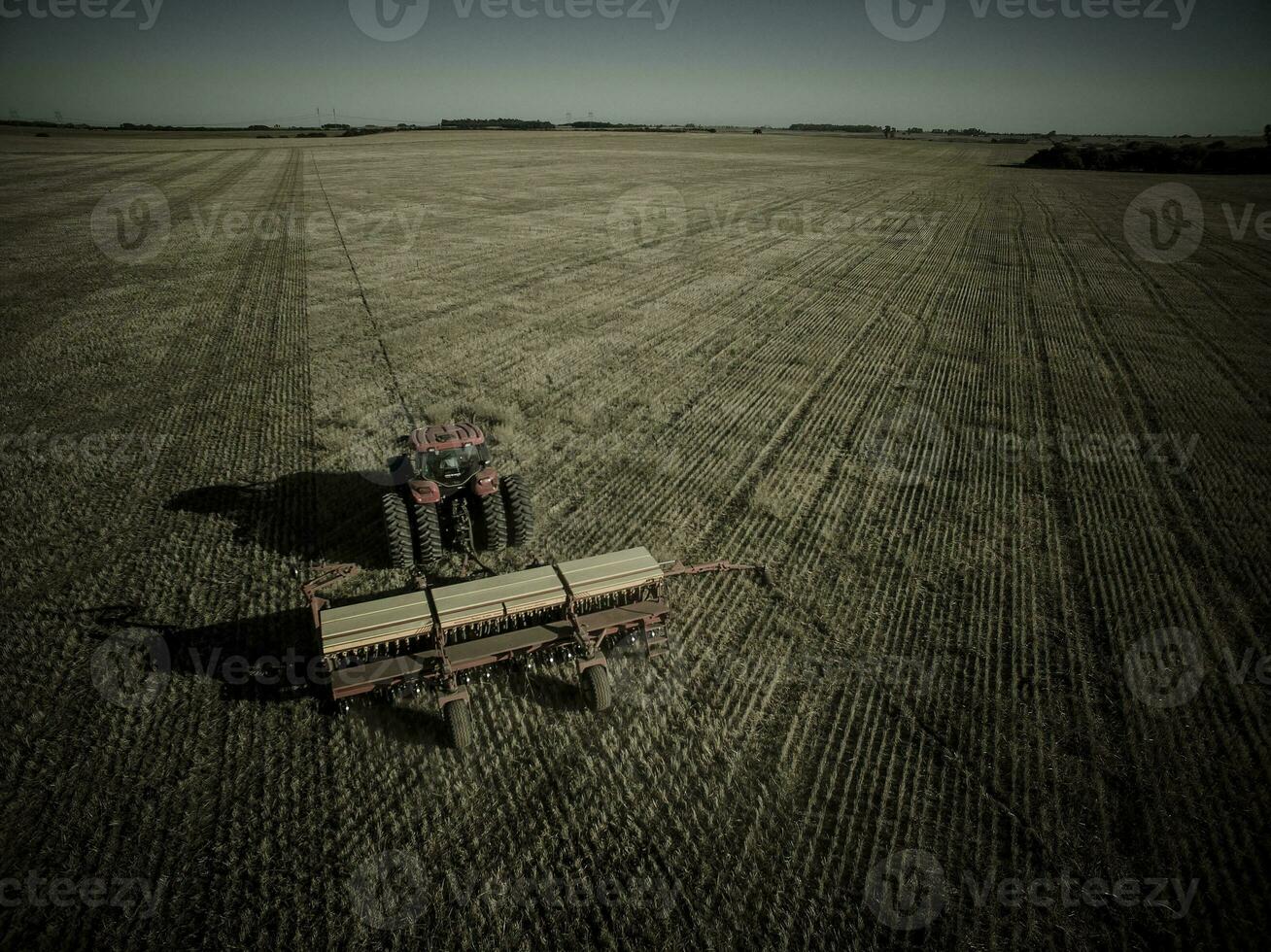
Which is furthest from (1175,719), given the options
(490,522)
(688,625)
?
(490,522)

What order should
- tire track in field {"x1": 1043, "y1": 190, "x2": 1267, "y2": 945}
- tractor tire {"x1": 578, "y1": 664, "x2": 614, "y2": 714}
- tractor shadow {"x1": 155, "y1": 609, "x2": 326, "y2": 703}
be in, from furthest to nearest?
tractor shadow {"x1": 155, "y1": 609, "x2": 326, "y2": 703}
tractor tire {"x1": 578, "y1": 664, "x2": 614, "y2": 714}
tire track in field {"x1": 1043, "y1": 190, "x2": 1267, "y2": 945}

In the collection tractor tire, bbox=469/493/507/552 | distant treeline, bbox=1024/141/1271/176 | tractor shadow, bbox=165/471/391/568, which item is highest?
distant treeline, bbox=1024/141/1271/176

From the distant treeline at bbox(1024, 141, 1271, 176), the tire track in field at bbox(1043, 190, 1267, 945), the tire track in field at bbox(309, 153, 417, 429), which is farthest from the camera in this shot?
the distant treeline at bbox(1024, 141, 1271, 176)

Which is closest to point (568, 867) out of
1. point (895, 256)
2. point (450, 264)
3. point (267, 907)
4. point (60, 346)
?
point (267, 907)

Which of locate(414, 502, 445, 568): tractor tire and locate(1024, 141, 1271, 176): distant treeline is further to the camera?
locate(1024, 141, 1271, 176): distant treeline

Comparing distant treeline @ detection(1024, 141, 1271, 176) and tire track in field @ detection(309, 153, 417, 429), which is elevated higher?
distant treeline @ detection(1024, 141, 1271, 176)

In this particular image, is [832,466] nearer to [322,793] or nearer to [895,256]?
[322,793]

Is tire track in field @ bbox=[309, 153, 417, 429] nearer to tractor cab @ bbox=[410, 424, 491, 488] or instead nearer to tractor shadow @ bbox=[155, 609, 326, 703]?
tractor cab @ bbox=[410, 424, 491, 488]

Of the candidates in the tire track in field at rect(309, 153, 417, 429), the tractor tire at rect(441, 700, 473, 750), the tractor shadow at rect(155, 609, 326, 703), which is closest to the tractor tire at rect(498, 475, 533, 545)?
the tractor shadow at rect(155, 609, 326, 703)
